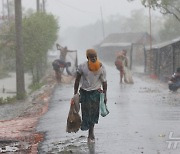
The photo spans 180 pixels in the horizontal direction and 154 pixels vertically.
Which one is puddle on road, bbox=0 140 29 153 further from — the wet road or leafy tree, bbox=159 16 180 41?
leafy tree, bbox=159 16 180 41

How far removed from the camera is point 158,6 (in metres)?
33.1

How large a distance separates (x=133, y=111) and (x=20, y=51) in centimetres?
897

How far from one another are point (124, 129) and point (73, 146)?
2008mm

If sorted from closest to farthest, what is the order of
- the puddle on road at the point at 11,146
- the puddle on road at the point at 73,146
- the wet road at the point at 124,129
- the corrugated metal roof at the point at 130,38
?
the puddle on road at the point at 73,146 < the wet road at the point at 124,129 < the puddle on road at the point at 11,146 < the corrugated metal roof at the point at 130,38

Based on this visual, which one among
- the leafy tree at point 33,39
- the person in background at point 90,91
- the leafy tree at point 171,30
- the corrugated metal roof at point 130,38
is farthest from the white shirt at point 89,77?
the corrugated metal roof at point 130,38

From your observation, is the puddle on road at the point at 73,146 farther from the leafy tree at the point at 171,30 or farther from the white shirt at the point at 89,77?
the leafy tree at the point at 171,30

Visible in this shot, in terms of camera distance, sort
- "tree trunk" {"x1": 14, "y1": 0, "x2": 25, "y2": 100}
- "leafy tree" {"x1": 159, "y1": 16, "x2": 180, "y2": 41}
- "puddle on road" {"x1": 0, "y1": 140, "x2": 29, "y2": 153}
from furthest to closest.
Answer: "leafy tree" {"x1": 159, "y1": 16, "x2": 180, "y2": 41} → "tree trunk" {"x1": 14, "y1": 0, "x2": 25, "y2": 100} → "puddle on road" {"x1": 0, "y1": 140, "x2": 29, "y2": 153}

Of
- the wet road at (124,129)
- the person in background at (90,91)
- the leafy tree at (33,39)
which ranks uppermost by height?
the leafy tree at (33,39)

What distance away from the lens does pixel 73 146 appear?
847 cm

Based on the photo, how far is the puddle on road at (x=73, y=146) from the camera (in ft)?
26.5

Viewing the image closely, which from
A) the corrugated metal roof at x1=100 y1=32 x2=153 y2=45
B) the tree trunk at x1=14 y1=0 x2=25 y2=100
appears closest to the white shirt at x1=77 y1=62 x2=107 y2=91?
the tree trunk at x1=14 y1=0 x2=25 y2=100

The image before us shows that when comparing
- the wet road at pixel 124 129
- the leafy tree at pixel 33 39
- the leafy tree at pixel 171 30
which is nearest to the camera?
the wet road at pixel 124 129

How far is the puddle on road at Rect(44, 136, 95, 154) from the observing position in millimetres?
8079

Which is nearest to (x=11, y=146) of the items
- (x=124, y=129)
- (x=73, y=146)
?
(x=73, y=146)
